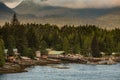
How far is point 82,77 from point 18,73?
71.0 feet

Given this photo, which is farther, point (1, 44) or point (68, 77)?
point (1, 44)

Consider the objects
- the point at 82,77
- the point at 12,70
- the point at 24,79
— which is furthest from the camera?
the point at 12,70

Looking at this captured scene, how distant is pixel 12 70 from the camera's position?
19225cm

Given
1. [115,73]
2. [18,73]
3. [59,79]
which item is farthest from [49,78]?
[115,73]

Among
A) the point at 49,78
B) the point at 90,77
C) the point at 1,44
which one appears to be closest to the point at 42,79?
the point at 49,78

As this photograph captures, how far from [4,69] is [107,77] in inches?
1309

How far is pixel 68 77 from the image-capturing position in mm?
178875

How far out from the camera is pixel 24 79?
547 ft

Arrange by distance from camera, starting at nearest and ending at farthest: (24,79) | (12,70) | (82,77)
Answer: (24,79), (82,77), (12,70)

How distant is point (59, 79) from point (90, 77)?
12.0 meters

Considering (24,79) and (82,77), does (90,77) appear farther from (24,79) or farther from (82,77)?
(24,79)

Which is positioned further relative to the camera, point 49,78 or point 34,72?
point 34,72

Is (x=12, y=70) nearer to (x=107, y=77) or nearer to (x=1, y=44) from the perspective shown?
(x=1, y=44)

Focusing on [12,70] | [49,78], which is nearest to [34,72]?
[12,70]
